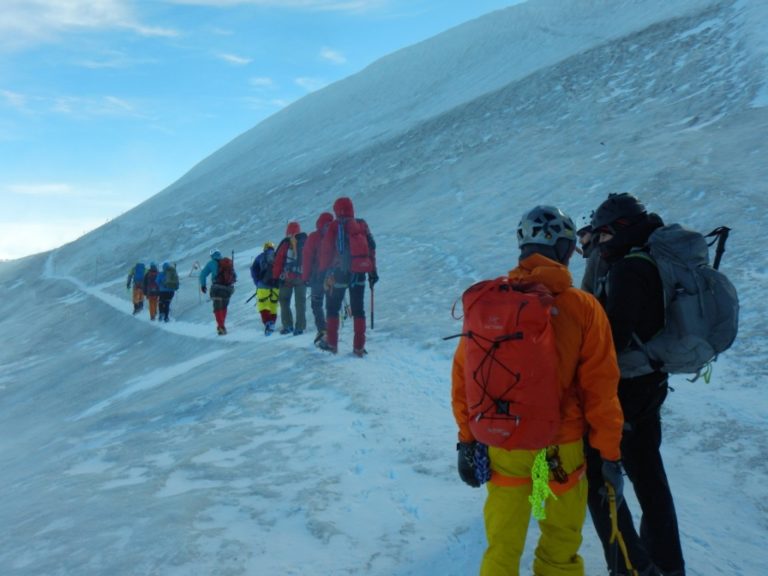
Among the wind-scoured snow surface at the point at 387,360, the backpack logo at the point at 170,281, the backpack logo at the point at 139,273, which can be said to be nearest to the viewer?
the wind-scoured snow surface at the point at 387,360

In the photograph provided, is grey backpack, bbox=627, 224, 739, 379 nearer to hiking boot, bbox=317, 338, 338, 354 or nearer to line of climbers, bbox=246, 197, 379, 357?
line of climbers, bbox=246, 197, 379, 357

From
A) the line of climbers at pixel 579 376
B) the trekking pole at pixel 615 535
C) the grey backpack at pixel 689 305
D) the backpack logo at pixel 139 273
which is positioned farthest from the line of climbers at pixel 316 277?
the trekking pole at pixel 615 535

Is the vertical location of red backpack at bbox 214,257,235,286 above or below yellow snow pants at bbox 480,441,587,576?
above

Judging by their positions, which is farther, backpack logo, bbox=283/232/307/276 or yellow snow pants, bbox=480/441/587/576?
backpack logo, bbox=283/232/307/276

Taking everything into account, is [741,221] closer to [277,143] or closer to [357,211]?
[357,211]

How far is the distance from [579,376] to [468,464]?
0.66 meters

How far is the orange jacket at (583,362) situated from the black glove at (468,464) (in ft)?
1.32

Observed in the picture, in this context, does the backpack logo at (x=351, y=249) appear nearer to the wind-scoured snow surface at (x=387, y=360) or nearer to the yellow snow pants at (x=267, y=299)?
the wind-scoured snow surface at (x=387, y=360)

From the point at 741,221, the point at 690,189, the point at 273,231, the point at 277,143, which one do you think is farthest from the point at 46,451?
the point at 277,143

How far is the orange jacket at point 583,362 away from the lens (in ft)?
9.58

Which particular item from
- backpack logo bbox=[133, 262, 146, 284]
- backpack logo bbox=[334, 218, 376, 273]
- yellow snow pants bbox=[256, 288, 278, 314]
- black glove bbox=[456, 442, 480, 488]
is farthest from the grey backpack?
backpack logo bbox=[133, 262, 146, 284]

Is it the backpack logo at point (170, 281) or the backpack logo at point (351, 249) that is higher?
the backpack logo at point (351, 249)

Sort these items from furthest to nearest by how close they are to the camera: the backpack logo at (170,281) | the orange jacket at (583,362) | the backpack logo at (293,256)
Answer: the backpack logo at (170,281)
the backpack logo at (293,256)
the orange jacket at (583,362)

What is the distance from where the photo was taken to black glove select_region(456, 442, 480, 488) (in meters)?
3.07
